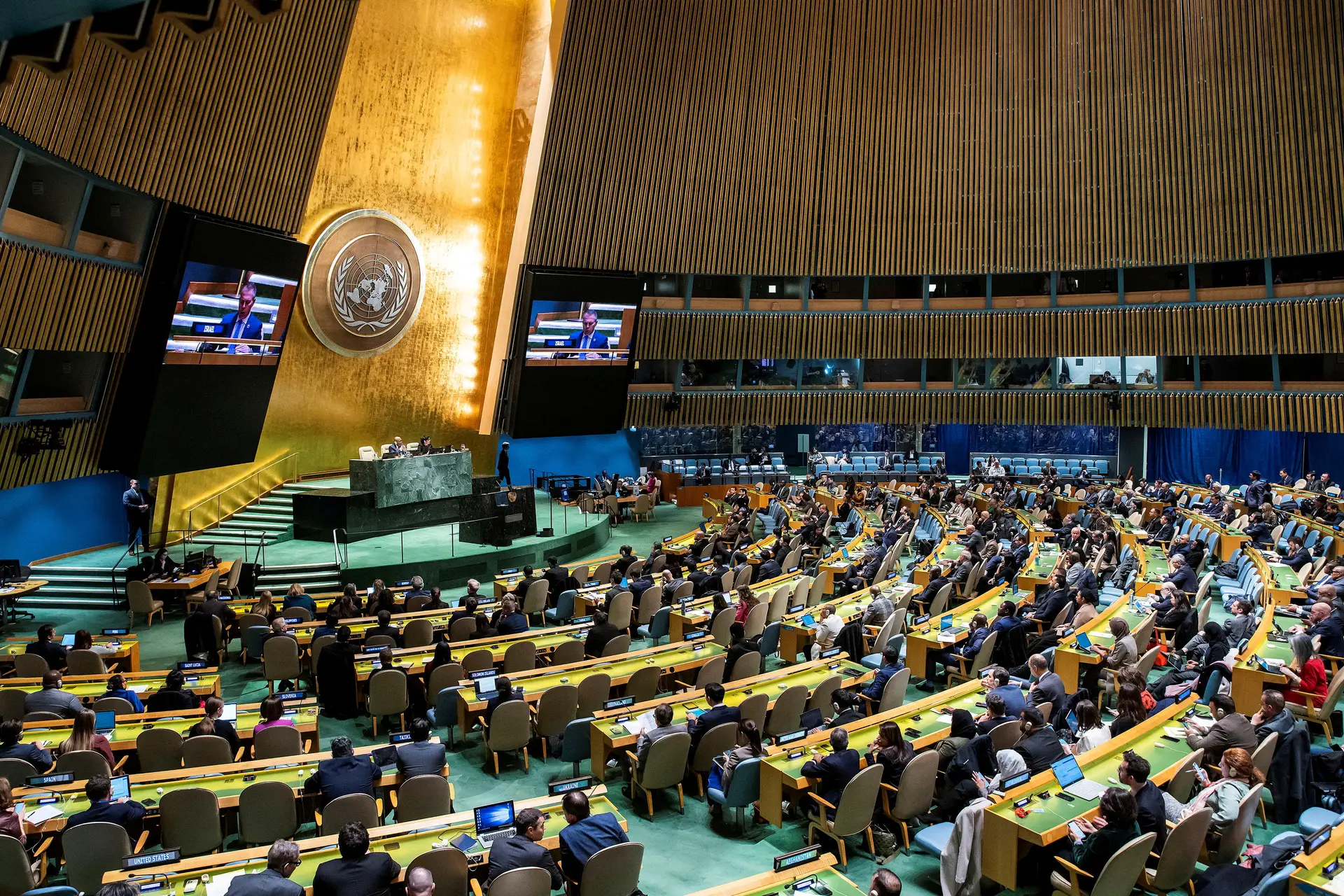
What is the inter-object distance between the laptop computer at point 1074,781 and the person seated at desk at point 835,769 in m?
1.38

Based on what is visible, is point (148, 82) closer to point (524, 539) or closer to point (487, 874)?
point (524, 539)

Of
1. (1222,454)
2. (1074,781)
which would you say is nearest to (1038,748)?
(1074,781)

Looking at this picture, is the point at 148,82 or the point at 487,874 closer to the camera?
the point at 487,874

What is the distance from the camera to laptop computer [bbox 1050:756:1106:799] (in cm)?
652

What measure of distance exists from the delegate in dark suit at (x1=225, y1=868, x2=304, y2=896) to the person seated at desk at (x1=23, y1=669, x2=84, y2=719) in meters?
4.44

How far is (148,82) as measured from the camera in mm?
13336

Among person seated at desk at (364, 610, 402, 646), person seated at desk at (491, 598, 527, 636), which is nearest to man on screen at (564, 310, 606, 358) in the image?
person seated at desk at (491, 598, 527, 636)

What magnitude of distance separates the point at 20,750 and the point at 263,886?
3463 millimetres

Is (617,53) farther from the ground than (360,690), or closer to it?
farther from the ground

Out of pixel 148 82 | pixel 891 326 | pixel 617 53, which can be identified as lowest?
pixel 148 82

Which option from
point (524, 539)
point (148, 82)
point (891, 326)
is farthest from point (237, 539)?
point (891, 326)

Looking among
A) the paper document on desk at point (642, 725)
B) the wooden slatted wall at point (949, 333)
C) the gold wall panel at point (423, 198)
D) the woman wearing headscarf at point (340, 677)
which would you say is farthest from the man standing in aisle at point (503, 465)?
the paper document on desk at point (642, 725)

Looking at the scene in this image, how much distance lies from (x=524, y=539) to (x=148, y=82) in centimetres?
994

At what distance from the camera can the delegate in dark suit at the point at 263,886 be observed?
505 centimetres
